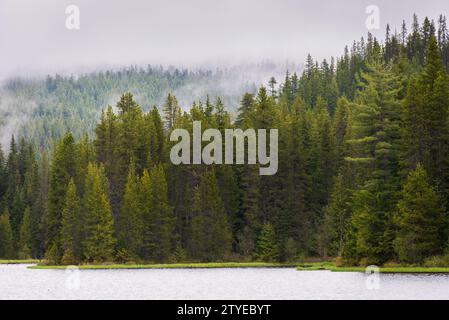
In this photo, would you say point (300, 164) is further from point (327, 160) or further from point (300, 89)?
point (300, 89)

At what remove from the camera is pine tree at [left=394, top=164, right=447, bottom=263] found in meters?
69.5

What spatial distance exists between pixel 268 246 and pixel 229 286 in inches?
1308

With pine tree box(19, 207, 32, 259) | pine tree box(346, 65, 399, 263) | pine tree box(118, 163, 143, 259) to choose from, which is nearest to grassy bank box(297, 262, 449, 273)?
pine tree box(346, 65, 399, 263)

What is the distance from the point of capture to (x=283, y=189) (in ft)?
314

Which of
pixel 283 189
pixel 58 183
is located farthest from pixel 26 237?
pixel 283 189

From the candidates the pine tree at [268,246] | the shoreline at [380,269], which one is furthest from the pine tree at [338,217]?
the pine tree at [268,246]

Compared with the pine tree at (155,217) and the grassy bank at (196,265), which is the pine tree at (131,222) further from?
Result: the grassy bank at (196,265)

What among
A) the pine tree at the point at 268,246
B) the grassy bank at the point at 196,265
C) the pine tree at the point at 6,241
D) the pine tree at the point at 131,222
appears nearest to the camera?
the grassy bank at the point at 196,265

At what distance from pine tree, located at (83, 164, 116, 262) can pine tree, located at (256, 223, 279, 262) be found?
1687cm

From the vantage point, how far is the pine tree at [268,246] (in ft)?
295

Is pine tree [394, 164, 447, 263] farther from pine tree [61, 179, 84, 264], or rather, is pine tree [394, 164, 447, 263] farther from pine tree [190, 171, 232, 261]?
pine tree [61, 179, 84, 264]

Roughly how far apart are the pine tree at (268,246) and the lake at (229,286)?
49.8ft

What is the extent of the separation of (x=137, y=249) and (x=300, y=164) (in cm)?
2192
